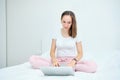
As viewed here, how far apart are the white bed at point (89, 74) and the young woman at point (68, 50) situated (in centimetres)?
10

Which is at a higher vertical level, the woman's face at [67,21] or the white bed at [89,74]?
the woman's face at [67,21]

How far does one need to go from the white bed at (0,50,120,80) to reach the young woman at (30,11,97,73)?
10 centimetres

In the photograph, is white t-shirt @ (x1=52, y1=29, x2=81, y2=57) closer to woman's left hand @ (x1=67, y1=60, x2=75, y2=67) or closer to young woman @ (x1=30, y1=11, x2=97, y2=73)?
young woman @ (x1=30, y1=11, x2=97, y2=73)

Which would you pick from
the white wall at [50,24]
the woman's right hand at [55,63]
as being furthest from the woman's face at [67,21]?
the white wall at [50,24]

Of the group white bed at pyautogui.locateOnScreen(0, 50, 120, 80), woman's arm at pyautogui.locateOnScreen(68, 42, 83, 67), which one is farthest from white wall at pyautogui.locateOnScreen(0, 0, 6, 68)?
woman's arm at pyautogui.locateOnScreen(68, 42, 83, 67)

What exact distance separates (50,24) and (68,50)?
100 cm

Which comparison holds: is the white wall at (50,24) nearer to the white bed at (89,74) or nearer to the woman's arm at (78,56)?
the white bed at (89,74)

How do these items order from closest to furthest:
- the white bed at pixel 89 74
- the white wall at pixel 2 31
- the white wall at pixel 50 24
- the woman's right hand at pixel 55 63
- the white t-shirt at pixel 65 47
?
1. the white bed at pixel 89 74
2. the woman's right hand at pixel 55 63
3. the white t-shirt at pixel 65 47
4. the white wall at pixel 50 24
5. the white wall at pixel 2 31

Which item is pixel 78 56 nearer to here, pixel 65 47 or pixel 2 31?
pixel 65 47

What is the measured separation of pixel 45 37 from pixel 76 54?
0.90 meters

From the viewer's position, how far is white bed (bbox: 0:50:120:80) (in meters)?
1.76

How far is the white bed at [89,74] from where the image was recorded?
69.4 inches

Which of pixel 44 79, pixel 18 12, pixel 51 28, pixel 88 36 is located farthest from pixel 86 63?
pixel 18 12

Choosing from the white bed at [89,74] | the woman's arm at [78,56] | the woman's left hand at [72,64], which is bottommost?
the white bed at [89,74]
